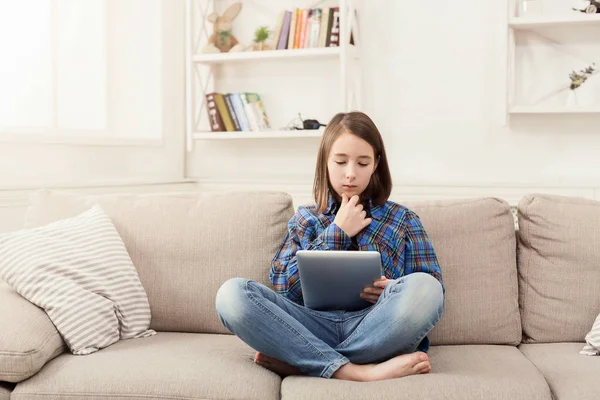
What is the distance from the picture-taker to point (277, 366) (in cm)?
181

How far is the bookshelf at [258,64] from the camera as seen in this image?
149 inches

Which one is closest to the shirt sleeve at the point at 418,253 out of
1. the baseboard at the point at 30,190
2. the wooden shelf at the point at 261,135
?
the baseboard at the point at 30,190

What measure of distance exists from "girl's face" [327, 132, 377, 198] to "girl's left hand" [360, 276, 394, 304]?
0.30 metres

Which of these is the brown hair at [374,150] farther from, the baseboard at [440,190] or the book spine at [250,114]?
the book spine at [250,114]

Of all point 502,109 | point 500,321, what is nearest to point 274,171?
point 502,109

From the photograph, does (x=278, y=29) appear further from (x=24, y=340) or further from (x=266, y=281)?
(x=24, y=340)

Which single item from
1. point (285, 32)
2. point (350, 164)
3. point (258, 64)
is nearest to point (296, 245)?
point (350, 164)

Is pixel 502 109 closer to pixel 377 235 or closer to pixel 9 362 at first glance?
pixel 377 235

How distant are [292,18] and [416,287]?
2.43 meters

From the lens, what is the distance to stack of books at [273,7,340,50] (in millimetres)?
3824

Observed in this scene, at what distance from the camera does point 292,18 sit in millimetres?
3912

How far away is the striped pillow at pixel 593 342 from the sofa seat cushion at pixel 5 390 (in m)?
1.40

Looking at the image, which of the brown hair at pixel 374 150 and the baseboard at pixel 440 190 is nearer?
the brown hair at pixel 374 150

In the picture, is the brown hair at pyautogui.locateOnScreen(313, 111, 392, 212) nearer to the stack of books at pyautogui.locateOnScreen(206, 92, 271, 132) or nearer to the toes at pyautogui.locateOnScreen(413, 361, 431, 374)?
the toes at pyautogui.locateOnScreen(413, 361, 431, 374)
